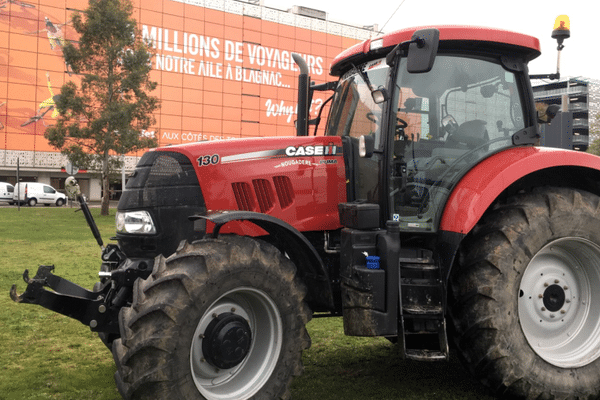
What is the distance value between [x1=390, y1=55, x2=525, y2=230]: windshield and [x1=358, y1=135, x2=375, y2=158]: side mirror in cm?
18

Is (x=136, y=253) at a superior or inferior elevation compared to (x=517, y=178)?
inferior

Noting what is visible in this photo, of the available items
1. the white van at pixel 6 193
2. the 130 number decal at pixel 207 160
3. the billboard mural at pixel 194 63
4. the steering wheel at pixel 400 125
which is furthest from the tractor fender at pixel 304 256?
the billboard mural at pixel 194 63

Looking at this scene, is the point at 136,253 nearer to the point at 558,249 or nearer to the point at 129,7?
the point at 558,249

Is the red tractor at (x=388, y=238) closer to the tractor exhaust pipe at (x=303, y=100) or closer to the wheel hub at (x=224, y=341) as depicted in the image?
the wheel hub at (x=224, y=341)

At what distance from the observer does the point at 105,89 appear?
1110 inches

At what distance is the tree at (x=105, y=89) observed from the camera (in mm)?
27031

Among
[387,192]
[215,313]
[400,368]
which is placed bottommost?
[400,368]

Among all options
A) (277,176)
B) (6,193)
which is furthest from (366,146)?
(6,193)

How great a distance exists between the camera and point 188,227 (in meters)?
4.07

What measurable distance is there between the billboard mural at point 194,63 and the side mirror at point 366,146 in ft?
145

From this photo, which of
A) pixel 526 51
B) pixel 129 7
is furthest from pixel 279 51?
pixel 526 51

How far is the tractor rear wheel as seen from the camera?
13.0 feet

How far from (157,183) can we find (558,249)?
10.6 feet

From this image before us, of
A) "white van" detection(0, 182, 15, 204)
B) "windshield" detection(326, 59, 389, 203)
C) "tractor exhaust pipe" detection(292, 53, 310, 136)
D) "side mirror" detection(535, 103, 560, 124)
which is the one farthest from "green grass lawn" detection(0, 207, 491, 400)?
"white van" detection(0, 182, 15, 204)
